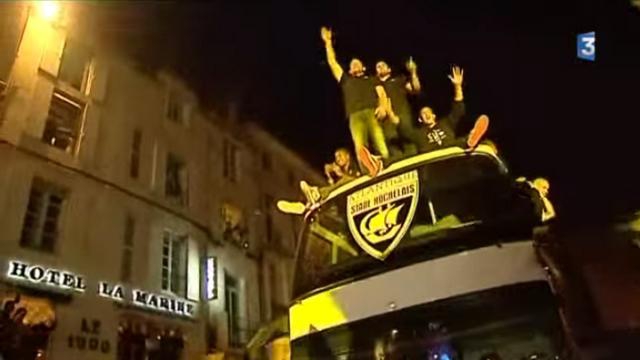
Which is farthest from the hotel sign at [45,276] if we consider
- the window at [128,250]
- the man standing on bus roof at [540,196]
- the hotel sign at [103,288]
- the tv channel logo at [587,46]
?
the tv channel logo at [587,46]

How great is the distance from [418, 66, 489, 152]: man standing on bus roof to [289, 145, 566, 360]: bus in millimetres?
71

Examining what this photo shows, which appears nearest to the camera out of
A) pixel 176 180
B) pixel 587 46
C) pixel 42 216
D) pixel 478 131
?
pixel 478 131

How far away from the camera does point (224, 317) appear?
28.4 ft

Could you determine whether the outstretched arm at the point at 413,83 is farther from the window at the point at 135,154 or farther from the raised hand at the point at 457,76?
the window at the point at 135,154

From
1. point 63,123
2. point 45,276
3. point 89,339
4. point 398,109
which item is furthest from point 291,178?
point 398,109

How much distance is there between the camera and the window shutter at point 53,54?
7062 millimetres

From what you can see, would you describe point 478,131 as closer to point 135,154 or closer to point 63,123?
point 63,123

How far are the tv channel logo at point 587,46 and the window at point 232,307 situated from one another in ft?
19.9

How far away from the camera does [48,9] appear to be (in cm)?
707

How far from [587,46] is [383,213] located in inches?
138

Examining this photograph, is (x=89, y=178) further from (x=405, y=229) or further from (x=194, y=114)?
(x=405, y=229)

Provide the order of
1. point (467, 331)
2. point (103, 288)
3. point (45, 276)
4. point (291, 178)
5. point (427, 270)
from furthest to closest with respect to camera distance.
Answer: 1. point (291, 178)
2. point (103, 288)
3. point (45, 276)
4. point (427, 270)
5. point (467, 331)

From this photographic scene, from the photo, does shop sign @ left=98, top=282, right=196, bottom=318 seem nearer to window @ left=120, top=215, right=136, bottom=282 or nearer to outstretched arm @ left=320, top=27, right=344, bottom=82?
window @ left=120, top=215, right=136, bottom=282

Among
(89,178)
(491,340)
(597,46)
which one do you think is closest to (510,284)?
(491,340)
